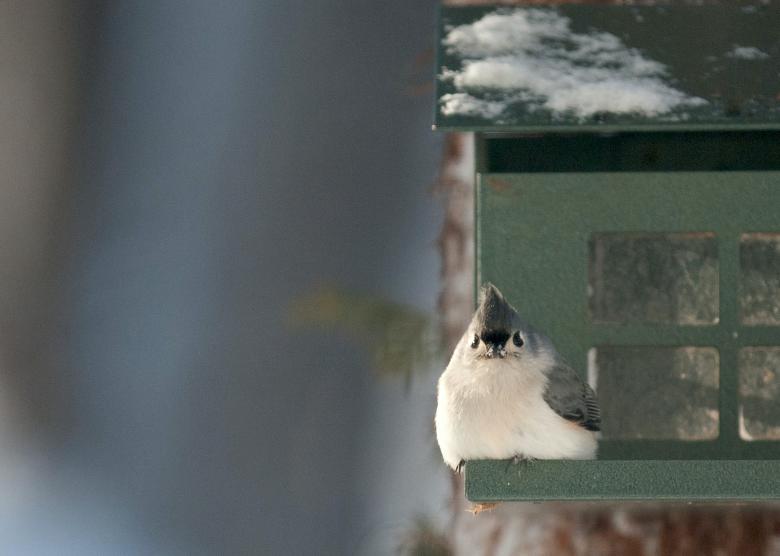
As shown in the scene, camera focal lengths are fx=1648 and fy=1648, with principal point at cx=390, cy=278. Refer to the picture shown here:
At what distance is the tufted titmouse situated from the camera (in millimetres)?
4301

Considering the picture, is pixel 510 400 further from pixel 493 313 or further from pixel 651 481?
pixel 651 481

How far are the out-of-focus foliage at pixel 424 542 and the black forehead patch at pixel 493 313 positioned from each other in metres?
1.84

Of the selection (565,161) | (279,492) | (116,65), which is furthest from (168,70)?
(565,161)

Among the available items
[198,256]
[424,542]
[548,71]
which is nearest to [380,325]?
[424,542]

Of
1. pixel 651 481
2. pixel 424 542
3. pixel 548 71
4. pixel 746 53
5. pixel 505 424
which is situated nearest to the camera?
pixel 651 481

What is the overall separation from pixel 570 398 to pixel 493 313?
1.00 feet

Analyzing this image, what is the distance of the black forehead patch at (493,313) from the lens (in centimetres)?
434

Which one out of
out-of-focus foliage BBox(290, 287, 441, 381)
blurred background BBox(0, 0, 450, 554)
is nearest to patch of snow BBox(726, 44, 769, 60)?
out-of-focus foliage BBox(290, 287, 441, 381)

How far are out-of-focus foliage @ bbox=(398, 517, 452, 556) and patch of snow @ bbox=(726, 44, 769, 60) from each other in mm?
2160

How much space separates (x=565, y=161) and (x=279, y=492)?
A: 3.38 meters

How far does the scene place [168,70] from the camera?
28.0 ft

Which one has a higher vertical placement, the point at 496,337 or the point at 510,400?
the point at 496,337

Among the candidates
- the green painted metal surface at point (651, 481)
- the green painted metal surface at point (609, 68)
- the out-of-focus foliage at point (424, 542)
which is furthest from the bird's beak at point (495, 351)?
the out-of-focus foliage at point (424, 542)

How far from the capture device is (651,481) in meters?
3.96
